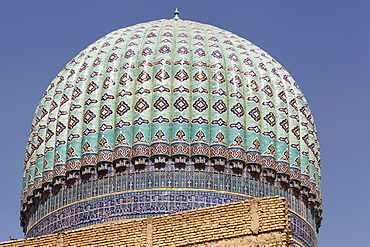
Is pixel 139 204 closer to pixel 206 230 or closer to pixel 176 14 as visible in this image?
pixel 206 230

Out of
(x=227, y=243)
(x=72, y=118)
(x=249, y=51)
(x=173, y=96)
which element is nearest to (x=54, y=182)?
(x=72, y=118)

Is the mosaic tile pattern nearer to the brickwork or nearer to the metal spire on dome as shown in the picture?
the brickwork

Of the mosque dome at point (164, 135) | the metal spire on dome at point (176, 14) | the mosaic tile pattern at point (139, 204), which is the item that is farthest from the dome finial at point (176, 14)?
the mosaic tile pattern at point (139, 204)

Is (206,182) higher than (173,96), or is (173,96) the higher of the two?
(173,96)

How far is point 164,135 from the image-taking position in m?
15.7

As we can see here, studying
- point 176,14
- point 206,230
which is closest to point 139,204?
point 206,230

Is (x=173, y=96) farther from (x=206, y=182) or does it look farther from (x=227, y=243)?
(x=227, y=243)

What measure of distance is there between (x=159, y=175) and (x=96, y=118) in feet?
4.63

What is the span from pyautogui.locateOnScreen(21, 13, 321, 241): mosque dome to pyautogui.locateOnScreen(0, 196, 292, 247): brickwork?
336cm

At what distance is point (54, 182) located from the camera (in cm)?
1620

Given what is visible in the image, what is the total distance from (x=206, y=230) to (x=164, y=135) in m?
4.44

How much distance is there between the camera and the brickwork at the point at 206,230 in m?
11.1

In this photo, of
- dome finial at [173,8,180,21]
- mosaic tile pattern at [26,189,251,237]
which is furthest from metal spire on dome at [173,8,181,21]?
mosaic tile pattern at [26,189,251,237]

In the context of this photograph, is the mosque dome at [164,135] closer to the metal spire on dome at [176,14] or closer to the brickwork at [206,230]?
the metal spire on dome at [176,14]
